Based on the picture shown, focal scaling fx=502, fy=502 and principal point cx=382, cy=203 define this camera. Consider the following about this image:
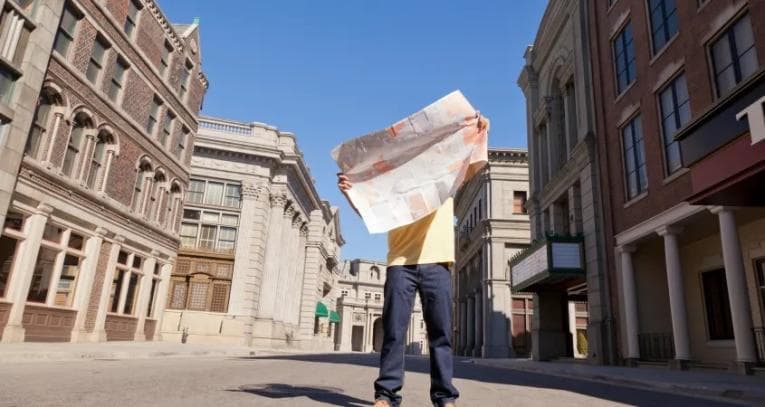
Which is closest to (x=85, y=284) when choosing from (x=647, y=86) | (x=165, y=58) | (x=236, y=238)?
(x=165, y=58)

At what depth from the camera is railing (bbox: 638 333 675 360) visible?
1451cm

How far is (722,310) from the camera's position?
14211 millimetres

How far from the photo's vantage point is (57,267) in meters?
15.6

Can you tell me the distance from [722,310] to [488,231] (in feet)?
64.5

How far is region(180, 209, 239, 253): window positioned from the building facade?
73.3ft

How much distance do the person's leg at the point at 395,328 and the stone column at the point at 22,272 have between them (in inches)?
545

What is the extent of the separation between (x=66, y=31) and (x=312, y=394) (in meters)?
15.9

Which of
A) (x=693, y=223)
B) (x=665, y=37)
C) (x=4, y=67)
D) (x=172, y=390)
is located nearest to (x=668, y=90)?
(x=665, y=37)

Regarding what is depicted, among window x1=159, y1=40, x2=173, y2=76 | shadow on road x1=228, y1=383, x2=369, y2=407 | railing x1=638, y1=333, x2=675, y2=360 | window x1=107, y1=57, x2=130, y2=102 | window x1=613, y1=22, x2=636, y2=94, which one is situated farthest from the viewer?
window x1=159, y1=40, x2=173, y2=76

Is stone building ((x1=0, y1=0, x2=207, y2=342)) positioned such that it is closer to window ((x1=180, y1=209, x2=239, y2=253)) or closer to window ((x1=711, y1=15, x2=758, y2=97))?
window ((x1=180, y1=209, x2=239, y2=253))

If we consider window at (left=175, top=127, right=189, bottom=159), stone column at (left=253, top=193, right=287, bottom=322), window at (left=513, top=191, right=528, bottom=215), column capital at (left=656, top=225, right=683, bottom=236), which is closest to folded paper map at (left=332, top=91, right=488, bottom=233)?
column capital at (left=656, top=225, right=683, bottom=236)

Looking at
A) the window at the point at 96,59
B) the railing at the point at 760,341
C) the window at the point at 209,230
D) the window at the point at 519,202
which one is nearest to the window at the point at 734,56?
the railing at the point at 760,341

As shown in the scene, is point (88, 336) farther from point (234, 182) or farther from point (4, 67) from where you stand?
point (234, 182)

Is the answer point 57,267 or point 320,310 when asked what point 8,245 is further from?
point 320,310
